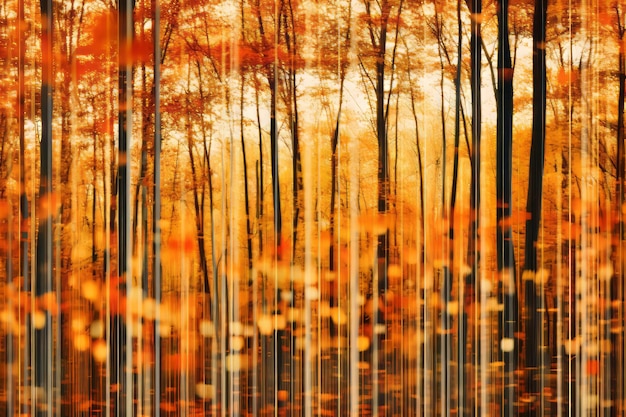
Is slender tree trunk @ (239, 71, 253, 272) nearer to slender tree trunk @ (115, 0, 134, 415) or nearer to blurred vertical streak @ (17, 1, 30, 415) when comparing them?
slender tree trunk @ (115, 0, 134, 415)

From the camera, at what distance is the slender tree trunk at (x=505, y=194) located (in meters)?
2.19

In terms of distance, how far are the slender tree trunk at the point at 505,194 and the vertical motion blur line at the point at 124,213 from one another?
1223 mm

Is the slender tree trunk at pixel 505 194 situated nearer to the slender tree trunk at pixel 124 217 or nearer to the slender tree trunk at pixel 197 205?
the slender tree trunk at pixel 197 205

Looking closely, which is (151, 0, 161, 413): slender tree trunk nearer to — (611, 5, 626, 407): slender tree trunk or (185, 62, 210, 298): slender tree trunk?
(185, 62, 210, 298): slender tree trunk

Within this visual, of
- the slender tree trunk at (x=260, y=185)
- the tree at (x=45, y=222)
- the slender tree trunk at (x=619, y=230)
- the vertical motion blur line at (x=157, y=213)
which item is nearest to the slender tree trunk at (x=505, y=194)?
the slender tree trunk at (x=619, y=230)

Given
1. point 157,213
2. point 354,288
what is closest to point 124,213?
point 157,213

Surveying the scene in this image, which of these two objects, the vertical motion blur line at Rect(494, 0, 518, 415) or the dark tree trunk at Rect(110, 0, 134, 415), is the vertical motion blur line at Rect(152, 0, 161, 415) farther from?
the vertical motion blur line at Rect(494, 0, 518, 415)

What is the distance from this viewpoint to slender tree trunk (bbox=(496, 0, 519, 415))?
2.19m

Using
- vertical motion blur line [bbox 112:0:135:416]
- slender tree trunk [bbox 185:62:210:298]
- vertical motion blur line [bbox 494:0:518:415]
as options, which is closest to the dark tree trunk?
vertical motion blur line [bbox 112:0:135:416]

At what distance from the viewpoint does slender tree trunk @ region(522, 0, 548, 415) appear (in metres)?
2.19

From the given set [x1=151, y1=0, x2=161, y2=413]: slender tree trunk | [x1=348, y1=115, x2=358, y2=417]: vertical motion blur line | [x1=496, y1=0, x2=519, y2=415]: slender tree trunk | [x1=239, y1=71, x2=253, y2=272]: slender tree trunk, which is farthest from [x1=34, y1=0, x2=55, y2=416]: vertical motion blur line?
[x1=496, y1=0, x2=519, y2=415]: slender tree trunk

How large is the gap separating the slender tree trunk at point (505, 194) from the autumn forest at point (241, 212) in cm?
8

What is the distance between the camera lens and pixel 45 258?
7.00 ft

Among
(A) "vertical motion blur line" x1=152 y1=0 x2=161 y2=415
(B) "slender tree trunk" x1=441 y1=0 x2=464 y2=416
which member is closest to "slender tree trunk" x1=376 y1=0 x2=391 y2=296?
(B) "slender tree trunk" x1=441 y1=0 x2=464 y2=416
